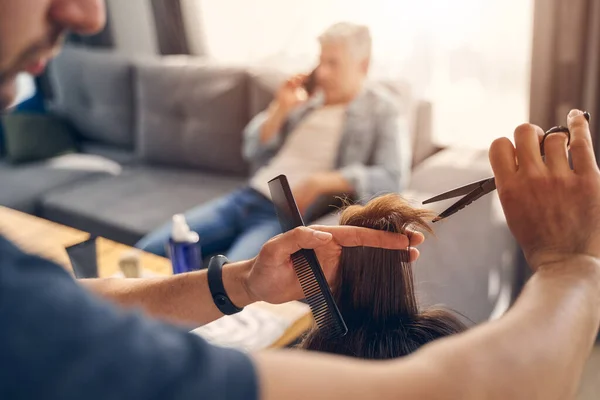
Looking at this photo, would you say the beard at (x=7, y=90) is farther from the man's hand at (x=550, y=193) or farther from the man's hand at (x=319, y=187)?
the man's hand at (x=319, y=187)

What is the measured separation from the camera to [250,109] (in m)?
2.51

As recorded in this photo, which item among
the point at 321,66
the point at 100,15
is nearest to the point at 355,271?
the point at 100,15

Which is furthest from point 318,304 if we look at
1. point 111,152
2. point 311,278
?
point 111,152

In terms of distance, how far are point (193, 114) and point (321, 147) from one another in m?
0.77

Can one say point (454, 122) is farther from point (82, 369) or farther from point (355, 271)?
point (82, 369)

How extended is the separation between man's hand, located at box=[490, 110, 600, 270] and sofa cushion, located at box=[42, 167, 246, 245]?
5.76 feet

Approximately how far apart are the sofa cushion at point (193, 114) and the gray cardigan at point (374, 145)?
640 mm

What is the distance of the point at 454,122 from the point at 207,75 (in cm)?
104

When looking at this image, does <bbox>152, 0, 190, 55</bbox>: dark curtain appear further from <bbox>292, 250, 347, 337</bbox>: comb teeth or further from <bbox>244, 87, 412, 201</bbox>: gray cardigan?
<bbox>292, 250, 347, 337</bbox>: comb teeth

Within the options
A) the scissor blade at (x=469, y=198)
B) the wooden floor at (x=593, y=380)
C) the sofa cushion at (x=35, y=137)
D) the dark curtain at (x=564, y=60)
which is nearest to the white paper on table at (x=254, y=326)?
the scissor blade at (x=469, y=198)

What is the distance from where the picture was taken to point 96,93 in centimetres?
300

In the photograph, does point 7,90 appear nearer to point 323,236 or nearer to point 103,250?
point 323,236

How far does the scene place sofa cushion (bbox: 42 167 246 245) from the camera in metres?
2.27

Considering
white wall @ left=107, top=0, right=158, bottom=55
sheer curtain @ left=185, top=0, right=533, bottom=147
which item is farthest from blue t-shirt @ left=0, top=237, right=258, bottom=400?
white wall @ left=107, top=0, right=158, bottom=55
